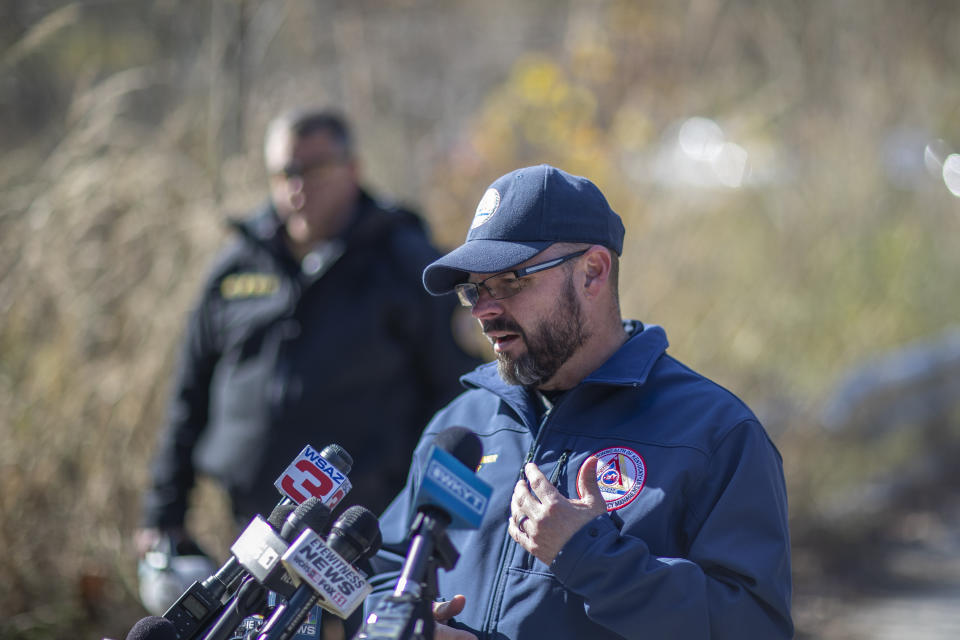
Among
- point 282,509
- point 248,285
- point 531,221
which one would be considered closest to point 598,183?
point 248,285

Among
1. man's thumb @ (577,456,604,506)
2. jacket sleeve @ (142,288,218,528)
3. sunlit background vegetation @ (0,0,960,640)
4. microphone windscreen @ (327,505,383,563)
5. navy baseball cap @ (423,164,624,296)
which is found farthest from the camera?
sunlit background vegetation @ (0,0,960,640)

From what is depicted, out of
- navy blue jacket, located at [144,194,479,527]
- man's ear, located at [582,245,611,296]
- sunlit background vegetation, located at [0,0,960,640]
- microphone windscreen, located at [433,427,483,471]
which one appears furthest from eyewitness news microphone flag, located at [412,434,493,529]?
sunlit background vegetation, located at [0,0,960,640]

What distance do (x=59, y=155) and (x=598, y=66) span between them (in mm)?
3816

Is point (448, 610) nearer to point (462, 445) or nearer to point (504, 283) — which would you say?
point (462, 445)

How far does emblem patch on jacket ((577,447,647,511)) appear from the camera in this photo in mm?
2121

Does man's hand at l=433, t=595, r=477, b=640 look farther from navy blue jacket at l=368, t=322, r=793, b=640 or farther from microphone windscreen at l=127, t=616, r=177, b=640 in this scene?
microphone windscreen at l=127, t=616, r=177, b=640

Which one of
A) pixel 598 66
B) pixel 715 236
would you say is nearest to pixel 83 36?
pixel 598 66

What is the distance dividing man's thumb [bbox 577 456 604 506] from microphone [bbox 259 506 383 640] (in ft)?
1.62

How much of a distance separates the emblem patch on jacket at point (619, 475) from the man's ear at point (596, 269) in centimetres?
43

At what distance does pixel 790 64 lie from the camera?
26.6ft

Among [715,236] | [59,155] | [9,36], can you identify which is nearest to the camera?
[59,155]

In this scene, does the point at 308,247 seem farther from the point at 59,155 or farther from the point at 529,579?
the point at 529,579

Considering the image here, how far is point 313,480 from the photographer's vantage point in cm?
198

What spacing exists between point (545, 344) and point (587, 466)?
0.41 meters
